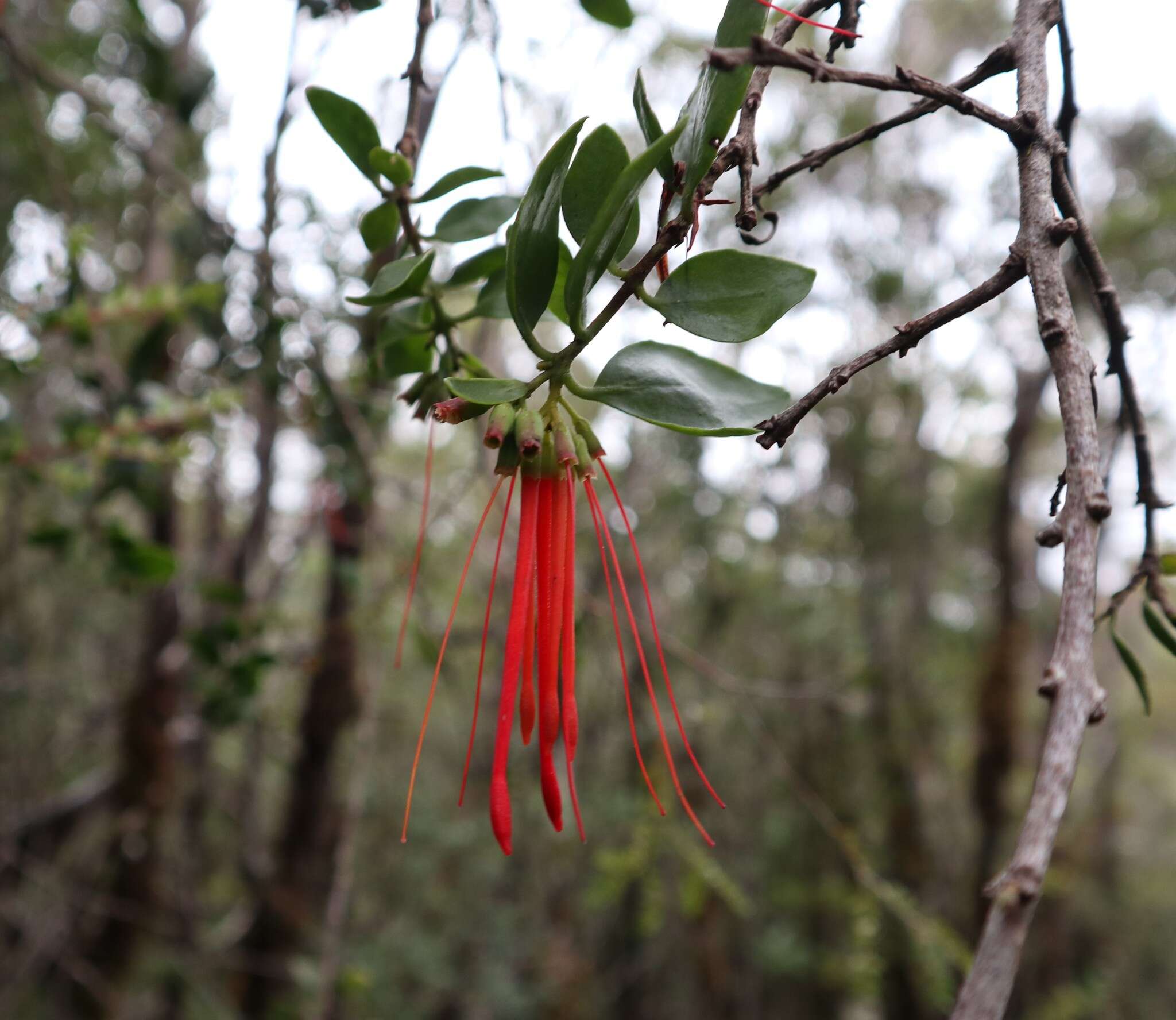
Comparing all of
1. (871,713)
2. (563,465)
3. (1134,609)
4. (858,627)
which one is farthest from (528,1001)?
(1134,609)

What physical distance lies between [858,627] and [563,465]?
3649 millimetres

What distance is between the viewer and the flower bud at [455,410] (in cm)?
35

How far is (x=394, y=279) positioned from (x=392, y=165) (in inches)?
2.8

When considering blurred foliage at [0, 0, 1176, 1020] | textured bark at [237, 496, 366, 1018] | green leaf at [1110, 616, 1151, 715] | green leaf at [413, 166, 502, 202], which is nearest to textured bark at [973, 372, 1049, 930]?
blurred foliage at [0, 0, 1176, 1020]

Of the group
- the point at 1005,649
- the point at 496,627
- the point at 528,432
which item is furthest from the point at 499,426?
the point at 1005,649

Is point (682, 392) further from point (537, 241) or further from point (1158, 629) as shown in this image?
point (1158, 629)

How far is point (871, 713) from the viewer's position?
12.1 feet

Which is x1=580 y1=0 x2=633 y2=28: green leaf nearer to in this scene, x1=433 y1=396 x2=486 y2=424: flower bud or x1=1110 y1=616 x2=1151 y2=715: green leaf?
x1=433 y1=396 x2=486 y2=424: flower bud

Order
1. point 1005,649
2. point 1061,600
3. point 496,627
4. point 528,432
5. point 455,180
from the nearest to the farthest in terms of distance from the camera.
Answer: point 1061,600 → point 528,432 → point 455,180 → point 496,627 → point 1005,649

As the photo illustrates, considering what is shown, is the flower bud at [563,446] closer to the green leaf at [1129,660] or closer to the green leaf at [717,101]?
the green leaf at [717,101]

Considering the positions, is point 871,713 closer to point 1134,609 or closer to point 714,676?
point 714,676

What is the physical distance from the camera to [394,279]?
39 cm

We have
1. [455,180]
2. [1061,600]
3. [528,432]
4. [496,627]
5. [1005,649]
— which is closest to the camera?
[1061,600]

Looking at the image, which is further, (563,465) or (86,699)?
(86,699)
